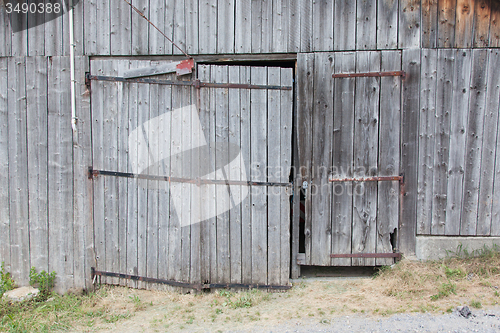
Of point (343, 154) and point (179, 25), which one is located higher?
point (179, 25)

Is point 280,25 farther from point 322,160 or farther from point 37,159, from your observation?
point 37,159

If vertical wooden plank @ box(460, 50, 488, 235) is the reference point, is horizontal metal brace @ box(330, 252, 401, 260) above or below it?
below

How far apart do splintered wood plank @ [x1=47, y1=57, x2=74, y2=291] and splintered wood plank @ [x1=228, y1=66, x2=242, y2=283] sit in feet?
6.97

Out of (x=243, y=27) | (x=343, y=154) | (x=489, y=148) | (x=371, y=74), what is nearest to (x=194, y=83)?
(x=243, y=27)

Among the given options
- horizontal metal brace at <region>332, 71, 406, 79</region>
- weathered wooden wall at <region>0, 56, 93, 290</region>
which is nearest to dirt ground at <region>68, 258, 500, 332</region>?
weathered wooden wall at <region>0, 56, 93, 290</region>

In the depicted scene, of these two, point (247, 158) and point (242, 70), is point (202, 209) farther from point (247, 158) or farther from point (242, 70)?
point (242, 70)

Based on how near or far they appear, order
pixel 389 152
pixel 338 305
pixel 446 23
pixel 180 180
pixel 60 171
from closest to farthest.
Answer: pixel 338 305 → pixel 446 23 → pixel 389 152 → pixel 180 180 → pixel 60 171

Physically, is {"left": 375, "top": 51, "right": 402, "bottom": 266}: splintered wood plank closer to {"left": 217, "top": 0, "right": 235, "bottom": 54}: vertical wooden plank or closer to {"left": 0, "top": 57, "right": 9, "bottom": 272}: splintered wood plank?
{"left": 217, "top": 0, "right": 235, "bottom": 54}: vertical wooden plank

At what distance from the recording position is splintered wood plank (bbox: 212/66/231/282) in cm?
418

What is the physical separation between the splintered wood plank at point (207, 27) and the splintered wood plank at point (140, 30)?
69 cm

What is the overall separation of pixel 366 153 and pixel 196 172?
2.09 meters

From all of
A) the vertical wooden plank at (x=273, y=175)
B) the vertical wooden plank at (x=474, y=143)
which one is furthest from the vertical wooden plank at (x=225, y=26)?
the vertical wooden plank at (x=474, y=143)

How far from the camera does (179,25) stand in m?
4.28

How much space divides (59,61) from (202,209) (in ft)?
8.71
